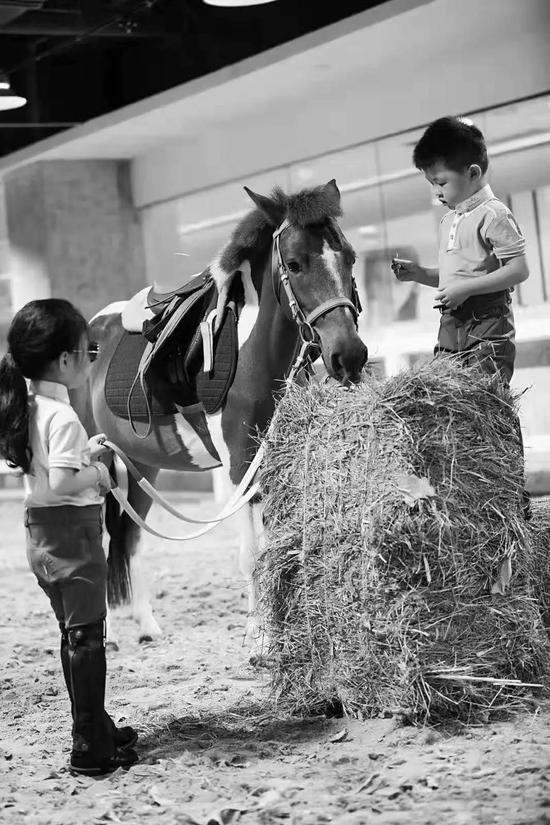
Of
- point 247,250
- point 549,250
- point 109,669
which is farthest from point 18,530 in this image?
point 247,250

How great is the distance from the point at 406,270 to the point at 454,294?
12.4 inches

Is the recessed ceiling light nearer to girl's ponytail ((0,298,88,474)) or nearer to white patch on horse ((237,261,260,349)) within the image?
white patch on horse ((237,261,260,349))

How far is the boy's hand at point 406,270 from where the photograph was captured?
3174 mm

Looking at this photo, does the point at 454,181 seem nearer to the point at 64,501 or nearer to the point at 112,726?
the point at 64,501

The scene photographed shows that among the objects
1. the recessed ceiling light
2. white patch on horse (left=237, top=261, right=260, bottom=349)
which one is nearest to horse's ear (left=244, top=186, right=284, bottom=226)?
white patch on horse (left=237, top=261, right=260, bottom=349)

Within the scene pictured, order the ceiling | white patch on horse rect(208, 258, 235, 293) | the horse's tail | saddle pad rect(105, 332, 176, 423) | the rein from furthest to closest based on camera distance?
the ceiling
the horse's tail
saddle pad rect(105, 332, 176, 423)
white patch on horse rect(208, 258, 235, 293)
the rein

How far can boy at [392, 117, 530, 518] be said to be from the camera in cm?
292

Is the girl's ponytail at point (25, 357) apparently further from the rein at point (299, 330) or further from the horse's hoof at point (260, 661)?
the horse's hoof at point (260, 661)

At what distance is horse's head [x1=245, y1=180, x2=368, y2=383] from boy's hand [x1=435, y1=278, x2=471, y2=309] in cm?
27

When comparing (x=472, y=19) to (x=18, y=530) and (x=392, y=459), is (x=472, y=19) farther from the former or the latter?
(x=18, y=530)

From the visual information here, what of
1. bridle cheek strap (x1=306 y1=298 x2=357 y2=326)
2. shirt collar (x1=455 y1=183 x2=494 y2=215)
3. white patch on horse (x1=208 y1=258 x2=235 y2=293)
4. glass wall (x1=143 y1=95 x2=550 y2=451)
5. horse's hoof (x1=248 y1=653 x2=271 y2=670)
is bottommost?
horse's hoof (x1=248 y1=653 x2=271 y2=670)

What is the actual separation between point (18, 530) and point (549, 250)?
5079 mm

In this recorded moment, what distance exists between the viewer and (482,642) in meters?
2.63

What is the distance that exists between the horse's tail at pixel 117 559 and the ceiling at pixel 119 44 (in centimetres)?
341
